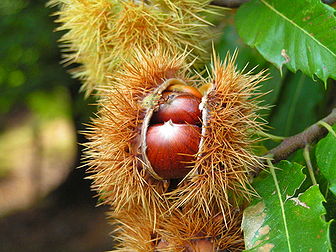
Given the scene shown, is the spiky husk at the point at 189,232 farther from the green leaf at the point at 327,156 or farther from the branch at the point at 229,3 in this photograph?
the branch at the point at 229,3

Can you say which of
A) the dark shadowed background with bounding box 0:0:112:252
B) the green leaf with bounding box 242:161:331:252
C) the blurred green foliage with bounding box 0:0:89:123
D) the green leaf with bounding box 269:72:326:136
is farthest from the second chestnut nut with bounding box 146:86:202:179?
the blurred green foliage with bounding box 0:0:89:123

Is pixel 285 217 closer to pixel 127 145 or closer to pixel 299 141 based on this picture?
pixel 299 141

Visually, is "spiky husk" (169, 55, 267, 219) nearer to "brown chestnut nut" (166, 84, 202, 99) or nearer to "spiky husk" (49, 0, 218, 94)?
"brown chestnut nut" (166, 84, 202, 99)

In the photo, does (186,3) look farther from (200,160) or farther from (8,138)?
(8,138)

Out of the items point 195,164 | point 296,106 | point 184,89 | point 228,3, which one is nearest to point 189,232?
point 195,164

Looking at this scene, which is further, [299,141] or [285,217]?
[299,141]

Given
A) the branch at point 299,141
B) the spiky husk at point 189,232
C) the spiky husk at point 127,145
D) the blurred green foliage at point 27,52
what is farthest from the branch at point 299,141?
the blurred green foliage at point 27,52
